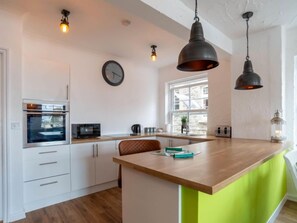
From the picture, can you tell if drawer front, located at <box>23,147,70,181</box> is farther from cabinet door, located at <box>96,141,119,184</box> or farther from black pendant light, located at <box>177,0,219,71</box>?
black pendant light, located at <box>177,0,219,71</box>

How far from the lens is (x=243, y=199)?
152 cm

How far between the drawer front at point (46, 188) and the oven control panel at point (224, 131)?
256 centimetres

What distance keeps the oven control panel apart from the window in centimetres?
60

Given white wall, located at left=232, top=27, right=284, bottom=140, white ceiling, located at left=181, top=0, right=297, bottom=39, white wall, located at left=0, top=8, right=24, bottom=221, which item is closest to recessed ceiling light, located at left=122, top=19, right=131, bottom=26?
white ceiling, located at left=181, top=0, right=297, bottom=39

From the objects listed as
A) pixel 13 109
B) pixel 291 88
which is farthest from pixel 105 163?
pixel 291 88

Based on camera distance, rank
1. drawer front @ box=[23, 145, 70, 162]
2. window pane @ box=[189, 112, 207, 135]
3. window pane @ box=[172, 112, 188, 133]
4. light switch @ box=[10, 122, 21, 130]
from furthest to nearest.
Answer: window pane @ box=[172, 112, 188, 133]
window pane @ box=[189, 112, 207, 135]
drawer front @ box=[23, 145, 70, 162]
light switch @ box=[10, 122, 21, 130]

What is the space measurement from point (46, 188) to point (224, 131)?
290 cm

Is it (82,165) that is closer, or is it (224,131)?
(82,165)

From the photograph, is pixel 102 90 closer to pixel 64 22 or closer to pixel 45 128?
pixel 45 128

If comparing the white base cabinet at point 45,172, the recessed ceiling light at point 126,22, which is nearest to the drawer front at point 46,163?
the white base cabinet at point 45,172

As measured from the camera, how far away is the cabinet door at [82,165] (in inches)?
104

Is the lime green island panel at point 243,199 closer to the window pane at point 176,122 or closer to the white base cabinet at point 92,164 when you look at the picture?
the white base cabinet at point 92,164

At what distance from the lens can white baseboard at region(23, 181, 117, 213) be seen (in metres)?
2.34

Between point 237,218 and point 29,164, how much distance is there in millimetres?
2430
